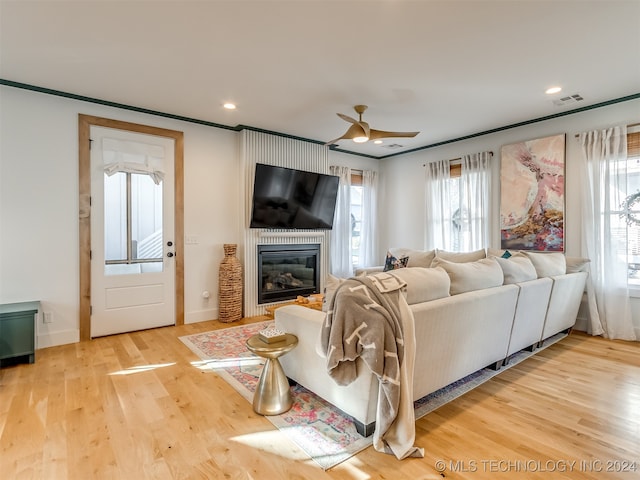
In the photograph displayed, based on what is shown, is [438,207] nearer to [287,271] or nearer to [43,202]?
[287,271]

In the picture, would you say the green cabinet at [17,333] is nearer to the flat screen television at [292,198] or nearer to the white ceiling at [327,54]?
the white ceiling at [327,54]

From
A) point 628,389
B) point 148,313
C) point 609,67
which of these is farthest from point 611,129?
point 148,313

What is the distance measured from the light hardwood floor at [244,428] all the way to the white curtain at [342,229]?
126 inches

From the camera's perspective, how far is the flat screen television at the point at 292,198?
15.0 feet

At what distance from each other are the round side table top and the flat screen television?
8.59 ft

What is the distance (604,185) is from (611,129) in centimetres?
62

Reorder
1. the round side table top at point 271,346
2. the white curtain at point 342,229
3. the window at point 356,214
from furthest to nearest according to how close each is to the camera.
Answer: the window at point 356,214
the white curtain at point 342,229
the round side table top at point 271,346

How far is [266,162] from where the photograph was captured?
475cm

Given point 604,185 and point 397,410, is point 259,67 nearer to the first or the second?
point 397,410

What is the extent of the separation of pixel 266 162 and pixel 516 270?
3401 millimetres

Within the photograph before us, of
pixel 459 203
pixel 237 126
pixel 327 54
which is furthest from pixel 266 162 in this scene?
pixel 459 203

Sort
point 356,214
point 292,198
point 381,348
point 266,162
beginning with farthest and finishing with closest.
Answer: point 356,214 < point 292,198 < point 266,162 < point 381,348

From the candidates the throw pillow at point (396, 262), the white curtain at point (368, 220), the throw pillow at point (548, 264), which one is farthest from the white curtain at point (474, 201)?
the white curtain at point (368, 220)

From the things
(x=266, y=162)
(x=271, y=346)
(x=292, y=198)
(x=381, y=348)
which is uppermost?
(x=266, y=162)
